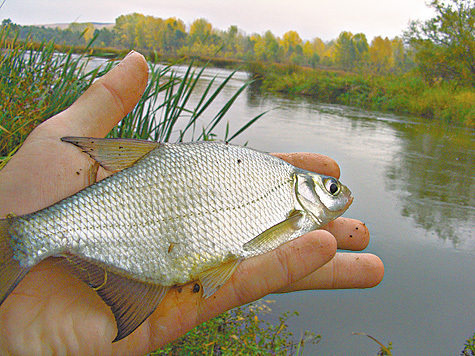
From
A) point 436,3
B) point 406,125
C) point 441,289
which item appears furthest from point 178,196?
point 436,3

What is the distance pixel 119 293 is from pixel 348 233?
1.53m

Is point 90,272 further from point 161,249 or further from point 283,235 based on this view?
point 283,235

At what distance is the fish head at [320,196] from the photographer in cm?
196

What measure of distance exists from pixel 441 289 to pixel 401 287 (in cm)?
54

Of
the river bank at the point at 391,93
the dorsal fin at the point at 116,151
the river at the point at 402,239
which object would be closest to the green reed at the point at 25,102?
the dorsal fin at the point at 116,151

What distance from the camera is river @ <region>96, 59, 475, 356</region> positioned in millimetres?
3756

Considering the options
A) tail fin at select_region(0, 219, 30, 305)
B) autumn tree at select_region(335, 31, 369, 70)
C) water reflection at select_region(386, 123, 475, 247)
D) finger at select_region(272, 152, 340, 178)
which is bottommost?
water reflection at select_region(386, 123, 475, 247)

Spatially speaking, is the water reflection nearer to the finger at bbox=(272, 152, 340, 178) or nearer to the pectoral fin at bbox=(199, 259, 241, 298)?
the finger at bbox=(272, 152, 340, 178)

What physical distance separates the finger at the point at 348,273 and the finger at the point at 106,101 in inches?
57.8

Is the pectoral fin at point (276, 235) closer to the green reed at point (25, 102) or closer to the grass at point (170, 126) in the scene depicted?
the grass at point (170, 126)

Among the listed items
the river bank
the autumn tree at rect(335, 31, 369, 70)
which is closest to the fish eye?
the river bank

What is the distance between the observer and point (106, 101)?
2.08 metres

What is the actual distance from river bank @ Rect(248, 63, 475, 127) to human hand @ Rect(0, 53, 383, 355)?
19.5 metres

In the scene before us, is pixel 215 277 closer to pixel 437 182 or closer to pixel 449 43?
pixel 437 182
